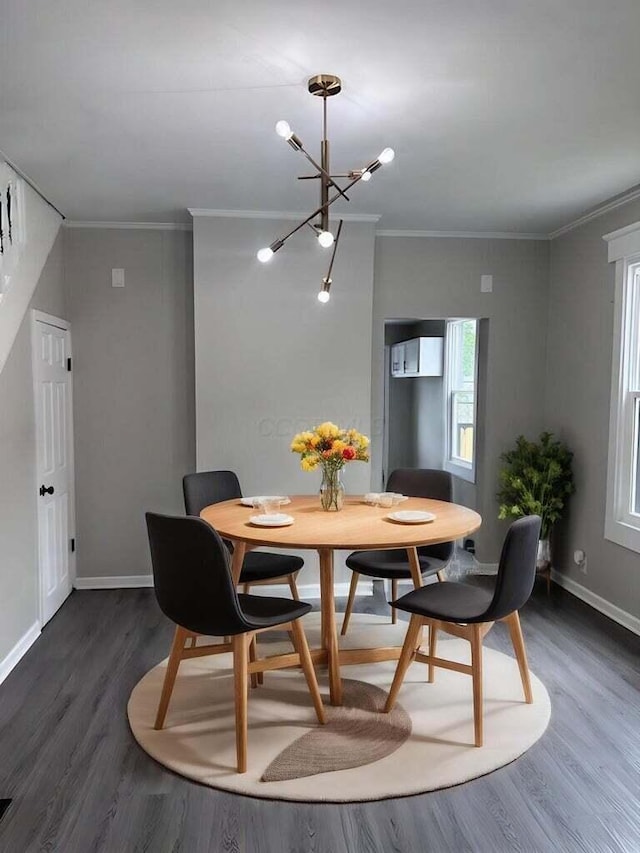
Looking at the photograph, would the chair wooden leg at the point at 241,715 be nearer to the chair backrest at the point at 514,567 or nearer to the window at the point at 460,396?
the chair backrest at the point at 514,567

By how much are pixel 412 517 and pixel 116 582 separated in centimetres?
252

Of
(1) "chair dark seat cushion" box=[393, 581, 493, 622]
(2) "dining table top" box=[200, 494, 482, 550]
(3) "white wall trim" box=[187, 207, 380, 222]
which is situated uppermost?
(3) "white wall trim" box=[187, 207, 380, 222]

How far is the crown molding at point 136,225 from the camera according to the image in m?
4.14

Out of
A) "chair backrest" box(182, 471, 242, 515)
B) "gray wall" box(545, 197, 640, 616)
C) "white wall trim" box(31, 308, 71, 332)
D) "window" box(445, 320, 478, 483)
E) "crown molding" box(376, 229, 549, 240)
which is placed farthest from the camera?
"window" box(445, 320, 478, 483)

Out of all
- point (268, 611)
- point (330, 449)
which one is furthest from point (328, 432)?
point (268, 611)

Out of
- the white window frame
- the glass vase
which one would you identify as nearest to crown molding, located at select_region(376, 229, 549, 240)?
the white window frame

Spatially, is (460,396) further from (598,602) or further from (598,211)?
(598,602)

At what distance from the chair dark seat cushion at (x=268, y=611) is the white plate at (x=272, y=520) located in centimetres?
31

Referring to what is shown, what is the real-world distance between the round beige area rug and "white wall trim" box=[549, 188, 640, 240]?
271 cm

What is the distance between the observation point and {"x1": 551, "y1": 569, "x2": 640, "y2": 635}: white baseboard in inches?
140

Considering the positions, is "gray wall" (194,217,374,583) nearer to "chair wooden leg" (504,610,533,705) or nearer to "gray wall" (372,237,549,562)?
"gray wall" (372,237,549,562)

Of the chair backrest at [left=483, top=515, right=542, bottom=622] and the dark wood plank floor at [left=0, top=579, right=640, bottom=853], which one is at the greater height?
the chair backrest at [left=483, top=515, right=542, bottom=622]

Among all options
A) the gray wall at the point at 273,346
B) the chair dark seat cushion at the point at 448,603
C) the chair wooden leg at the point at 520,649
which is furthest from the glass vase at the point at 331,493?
the gray wall at the point at 273,346

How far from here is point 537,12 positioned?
185cm
